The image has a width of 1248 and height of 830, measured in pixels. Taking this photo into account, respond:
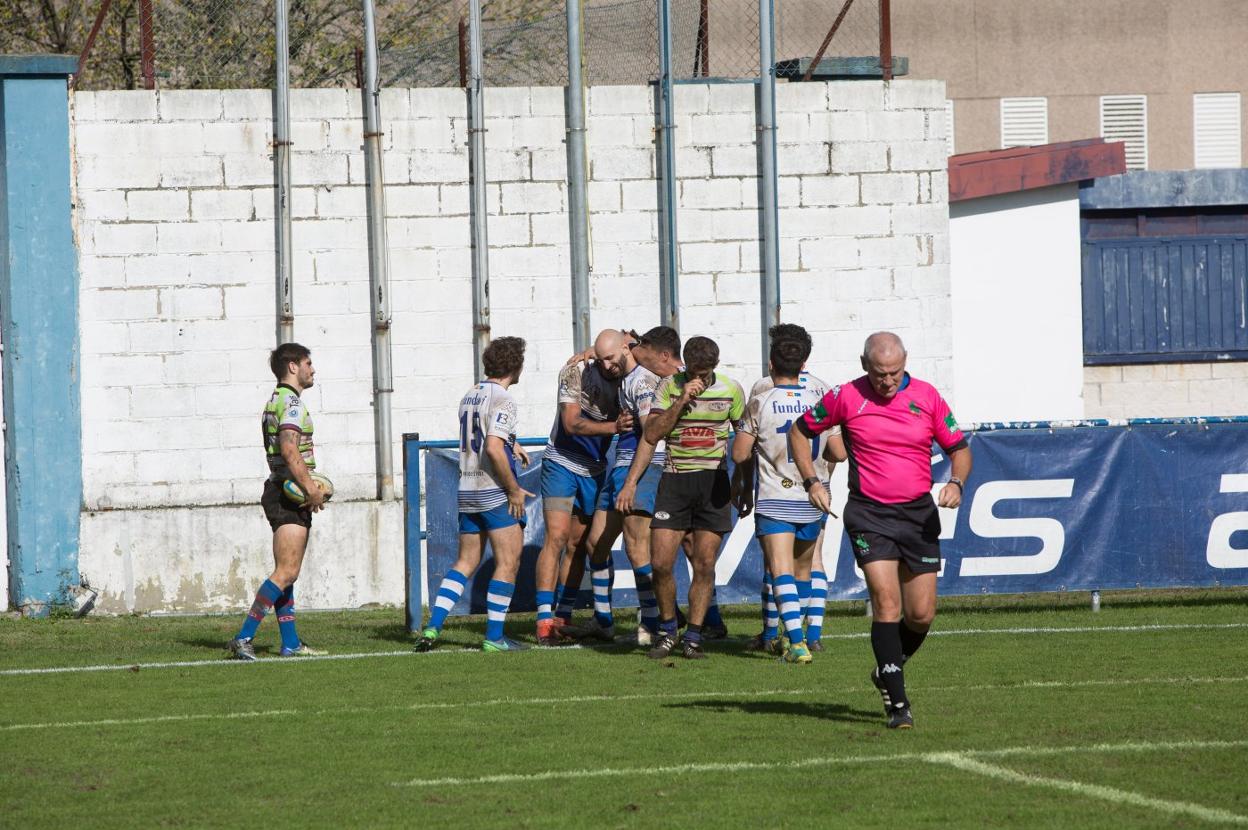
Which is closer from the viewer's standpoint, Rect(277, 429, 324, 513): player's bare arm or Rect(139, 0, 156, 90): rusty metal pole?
Rect(277, 429, 324, 513): player's bare arm

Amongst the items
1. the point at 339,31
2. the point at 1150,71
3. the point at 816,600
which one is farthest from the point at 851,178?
the point at 1150,71

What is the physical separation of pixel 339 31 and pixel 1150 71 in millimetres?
17353

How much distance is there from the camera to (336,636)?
12.3 meters

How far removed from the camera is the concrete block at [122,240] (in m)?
14.6

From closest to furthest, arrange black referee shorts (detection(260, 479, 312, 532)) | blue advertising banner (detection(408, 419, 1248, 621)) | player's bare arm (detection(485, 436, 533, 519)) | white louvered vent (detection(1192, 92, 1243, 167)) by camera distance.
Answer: player's bare arm (detection(485, 436, 533, 519)) → black referee shorts (detection(260, 479, 312, 532)) → blue advertising banner (detection(408, 419, 1248, 621)) → white louvered vent (detection(1192, 92, 1243, 167))

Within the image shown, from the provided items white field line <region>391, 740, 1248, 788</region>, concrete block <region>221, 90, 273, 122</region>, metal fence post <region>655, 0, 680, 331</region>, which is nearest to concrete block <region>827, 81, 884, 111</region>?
metal fence post <region>655, 0, 680, 331</region>

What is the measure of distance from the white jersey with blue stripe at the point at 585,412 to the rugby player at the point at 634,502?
0.51 ft

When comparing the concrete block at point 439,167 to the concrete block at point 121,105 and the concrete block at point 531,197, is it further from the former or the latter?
the concrete block at point 121,105

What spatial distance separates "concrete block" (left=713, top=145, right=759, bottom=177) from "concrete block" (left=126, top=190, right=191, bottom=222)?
15.6 feet

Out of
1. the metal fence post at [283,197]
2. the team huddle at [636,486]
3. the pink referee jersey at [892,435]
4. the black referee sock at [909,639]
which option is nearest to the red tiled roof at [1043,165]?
the metal fence post at [283,197]

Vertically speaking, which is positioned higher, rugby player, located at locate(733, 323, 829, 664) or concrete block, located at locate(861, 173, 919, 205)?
concrete block, located at locate(861, 173, 919, 205)

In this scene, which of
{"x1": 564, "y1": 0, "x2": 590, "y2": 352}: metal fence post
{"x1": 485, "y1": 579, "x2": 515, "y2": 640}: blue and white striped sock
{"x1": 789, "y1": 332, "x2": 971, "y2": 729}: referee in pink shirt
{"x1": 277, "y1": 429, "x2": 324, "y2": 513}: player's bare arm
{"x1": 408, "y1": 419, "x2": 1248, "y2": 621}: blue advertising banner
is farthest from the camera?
{"x1": 564, "y1": 0, "x2": 590, "y2": 352}: metal fence post

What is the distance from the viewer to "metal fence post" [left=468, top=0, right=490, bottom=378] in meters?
15.0

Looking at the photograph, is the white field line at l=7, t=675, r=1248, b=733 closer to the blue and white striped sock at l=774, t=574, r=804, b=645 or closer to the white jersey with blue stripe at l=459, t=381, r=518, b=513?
the blue and white striped sock at l=774, t=574, r=804, b=645
